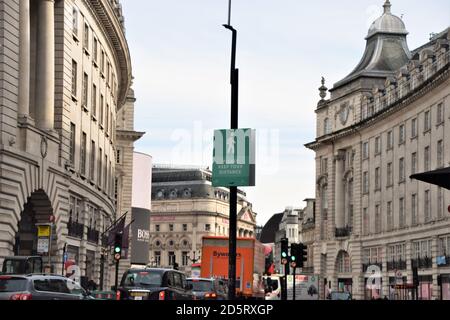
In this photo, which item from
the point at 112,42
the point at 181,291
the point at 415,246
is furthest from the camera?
the point at 415,246

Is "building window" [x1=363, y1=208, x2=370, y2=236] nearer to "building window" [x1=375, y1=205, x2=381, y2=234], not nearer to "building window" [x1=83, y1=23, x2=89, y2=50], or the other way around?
"building window" [x1=375, y1=205, x2=381, y2=234]

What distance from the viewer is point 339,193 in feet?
396

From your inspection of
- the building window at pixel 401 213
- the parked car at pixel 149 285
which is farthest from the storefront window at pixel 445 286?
the parked car at pixel 149 285

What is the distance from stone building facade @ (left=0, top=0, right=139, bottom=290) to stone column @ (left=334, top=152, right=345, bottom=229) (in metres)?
55.0

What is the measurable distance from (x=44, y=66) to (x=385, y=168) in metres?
61.3

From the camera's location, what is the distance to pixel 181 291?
1294 inches

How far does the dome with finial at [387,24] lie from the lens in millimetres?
117000

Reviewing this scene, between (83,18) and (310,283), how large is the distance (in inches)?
1327

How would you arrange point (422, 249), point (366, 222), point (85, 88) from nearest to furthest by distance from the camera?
point (85, 88)
point (422, 249)
point (366, 222)

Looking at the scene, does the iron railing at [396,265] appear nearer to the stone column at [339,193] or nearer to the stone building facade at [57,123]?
the stone column at [339,193]

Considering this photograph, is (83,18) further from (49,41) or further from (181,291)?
(181,291)

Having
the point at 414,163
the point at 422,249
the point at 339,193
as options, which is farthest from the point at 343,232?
the point at 422,249

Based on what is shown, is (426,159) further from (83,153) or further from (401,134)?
(83,153)

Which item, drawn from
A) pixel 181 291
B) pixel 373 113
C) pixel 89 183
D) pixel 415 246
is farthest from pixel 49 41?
pixel 373 113
